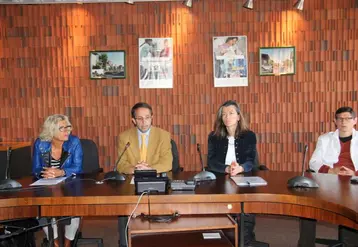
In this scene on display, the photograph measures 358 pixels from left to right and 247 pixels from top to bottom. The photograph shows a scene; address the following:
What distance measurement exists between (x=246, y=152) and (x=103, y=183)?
4.47 feet

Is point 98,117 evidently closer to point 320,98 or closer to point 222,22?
point 222,22

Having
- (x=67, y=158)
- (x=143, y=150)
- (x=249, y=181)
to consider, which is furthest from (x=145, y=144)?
(x=249, y=181)

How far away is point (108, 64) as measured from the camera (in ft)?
16.3

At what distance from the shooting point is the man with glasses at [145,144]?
349 centimetres

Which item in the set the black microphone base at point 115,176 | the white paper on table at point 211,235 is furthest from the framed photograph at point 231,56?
the white paper on table at point 211,235

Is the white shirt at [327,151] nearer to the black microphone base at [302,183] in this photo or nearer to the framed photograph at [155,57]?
the black microphone base at [302,183]

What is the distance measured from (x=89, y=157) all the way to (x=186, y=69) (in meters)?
1.78

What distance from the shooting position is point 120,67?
4969 mm

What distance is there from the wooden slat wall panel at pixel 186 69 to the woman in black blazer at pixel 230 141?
1.45 metres

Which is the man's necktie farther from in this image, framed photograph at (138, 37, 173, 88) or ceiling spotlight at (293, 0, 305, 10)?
ceiling spotlight at (293, 0, 305, 10)

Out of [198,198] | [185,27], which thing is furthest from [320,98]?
[198,198]

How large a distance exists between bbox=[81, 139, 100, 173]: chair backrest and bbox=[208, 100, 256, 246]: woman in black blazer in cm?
131

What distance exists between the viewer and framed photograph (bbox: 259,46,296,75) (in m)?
4.89

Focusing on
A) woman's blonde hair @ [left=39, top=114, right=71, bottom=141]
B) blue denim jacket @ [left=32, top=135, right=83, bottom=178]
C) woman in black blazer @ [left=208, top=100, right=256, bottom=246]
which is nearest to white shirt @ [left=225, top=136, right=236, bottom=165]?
woman in black blazer @ [left=208, top=100, right=256, bottom=246]
